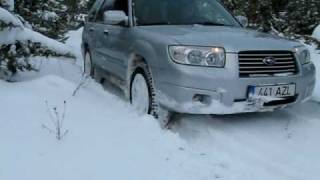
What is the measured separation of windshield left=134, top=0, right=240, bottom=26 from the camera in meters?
6.41

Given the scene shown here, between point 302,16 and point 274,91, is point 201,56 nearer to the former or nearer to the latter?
point 274,91

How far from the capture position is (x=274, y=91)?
17.2ft

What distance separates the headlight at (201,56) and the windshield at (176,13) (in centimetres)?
120

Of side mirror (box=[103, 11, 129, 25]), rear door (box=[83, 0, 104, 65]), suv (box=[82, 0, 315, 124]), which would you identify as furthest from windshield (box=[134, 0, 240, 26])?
rear door (box=[83, 0, 104, 65])

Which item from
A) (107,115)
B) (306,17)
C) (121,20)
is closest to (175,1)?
(121,20)

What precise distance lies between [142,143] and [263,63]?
151cm

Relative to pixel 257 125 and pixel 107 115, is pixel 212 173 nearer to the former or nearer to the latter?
pixel 257 125

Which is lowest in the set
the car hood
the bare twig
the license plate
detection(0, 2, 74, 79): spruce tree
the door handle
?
the bare twig

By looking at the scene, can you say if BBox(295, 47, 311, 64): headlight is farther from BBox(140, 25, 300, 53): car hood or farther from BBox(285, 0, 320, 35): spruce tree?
BBox(285, 0, 320, 35): spruce tree

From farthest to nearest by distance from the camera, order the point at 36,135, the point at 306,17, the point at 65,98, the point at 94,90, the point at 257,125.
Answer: the point at 306,17 → the point at 94,90 → the point at 65,98 → the point at 257,125 → the point at 36,135

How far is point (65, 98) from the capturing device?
619 centimetres

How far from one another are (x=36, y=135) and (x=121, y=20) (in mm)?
2247

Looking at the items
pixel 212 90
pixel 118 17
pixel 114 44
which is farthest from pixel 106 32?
pixel 212 90

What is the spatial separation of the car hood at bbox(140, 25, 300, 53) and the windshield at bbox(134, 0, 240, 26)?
298mm
